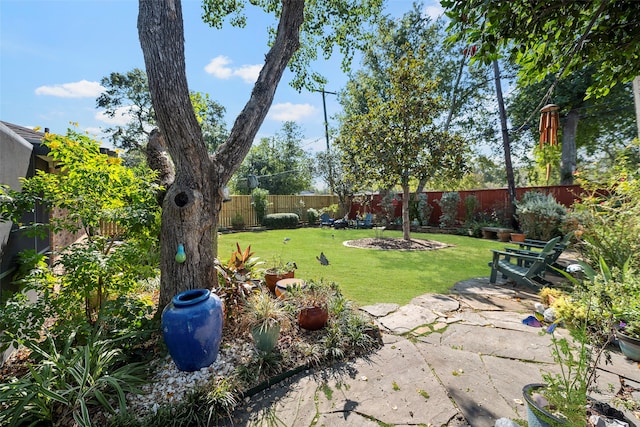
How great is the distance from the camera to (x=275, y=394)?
2182 millimetres

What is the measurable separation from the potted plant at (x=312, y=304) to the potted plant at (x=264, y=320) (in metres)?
0.20

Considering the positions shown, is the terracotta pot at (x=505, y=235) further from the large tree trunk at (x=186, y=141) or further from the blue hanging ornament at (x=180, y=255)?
the blue hanging ornament at (x=180, y=255)

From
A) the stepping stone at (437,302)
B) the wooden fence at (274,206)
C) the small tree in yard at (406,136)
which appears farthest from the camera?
the wooden fence at (274,206)

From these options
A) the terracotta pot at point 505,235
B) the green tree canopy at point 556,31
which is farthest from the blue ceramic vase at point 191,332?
the terracotta pot at point 505,235

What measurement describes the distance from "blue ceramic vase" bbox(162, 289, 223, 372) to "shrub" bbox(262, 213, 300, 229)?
11704mm

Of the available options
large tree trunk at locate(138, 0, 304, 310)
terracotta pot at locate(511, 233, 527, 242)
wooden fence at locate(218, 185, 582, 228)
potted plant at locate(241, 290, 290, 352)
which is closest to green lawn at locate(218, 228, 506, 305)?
terracotta pot at locate(511, 233, 527, 242)

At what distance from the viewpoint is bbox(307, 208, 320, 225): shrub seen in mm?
15711

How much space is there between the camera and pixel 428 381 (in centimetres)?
225

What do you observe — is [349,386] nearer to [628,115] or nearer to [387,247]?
[387,247]

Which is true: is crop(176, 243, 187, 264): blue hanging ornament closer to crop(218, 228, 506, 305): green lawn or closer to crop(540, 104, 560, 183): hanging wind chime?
crop(218, 228, 506, 305): green lawn

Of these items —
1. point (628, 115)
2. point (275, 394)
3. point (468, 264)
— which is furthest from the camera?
point (628, 115)

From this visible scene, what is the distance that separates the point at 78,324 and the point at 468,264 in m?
6.75

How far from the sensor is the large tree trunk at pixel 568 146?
472 inches

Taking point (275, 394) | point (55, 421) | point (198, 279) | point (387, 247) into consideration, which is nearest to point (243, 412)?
point (275, 394)
